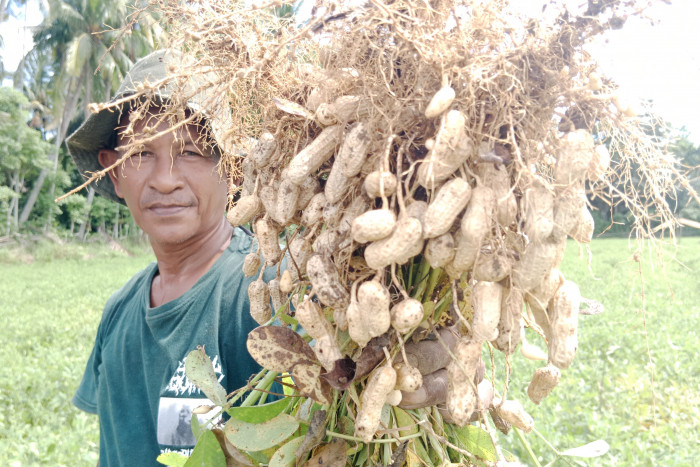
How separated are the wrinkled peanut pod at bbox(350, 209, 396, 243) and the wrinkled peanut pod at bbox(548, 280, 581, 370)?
0.25 metres

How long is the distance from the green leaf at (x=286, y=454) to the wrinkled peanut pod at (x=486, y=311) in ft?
1.25

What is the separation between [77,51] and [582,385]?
Answer: 1764 cm

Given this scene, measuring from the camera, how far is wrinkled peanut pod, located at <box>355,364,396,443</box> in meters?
0.79

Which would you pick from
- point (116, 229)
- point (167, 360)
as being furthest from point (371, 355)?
point (116, 229)

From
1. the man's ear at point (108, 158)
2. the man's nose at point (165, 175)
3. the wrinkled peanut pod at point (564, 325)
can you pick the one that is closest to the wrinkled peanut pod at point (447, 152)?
the wrinkled peanut pod at point (564, 325)

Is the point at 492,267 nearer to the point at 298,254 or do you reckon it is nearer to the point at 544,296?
the point at 544,296

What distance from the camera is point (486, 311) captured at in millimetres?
733

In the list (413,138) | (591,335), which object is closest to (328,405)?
(413,138)

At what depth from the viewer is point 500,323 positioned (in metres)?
0.78

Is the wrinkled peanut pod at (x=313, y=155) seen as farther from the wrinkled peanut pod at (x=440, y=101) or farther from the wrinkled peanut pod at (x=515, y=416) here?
the wrinkled peanut pod at (x=515, y=416)

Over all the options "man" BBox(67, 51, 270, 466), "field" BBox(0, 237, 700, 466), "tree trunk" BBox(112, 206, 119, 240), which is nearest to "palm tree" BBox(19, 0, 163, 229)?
"tree trunk" BBox(112, 206, 119, 240)

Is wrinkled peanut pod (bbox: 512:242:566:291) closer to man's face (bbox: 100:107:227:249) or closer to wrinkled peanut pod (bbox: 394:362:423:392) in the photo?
wrinkled peanut pod (bbox: 394:362:423:392)

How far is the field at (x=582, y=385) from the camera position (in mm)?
3219

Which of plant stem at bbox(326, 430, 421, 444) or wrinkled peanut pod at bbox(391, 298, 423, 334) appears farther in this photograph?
plant stem at bbox(326, 430, 421, 444)
